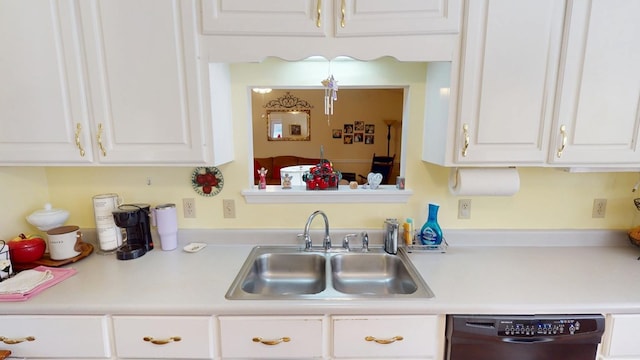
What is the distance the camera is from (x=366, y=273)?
1.71m

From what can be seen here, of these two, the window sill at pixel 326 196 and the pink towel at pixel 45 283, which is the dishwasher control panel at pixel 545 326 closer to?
the window sill at pixel 326 196

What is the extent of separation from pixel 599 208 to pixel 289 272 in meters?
1.76

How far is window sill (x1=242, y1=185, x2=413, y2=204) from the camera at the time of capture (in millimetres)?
1759

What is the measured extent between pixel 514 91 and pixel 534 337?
98 cm

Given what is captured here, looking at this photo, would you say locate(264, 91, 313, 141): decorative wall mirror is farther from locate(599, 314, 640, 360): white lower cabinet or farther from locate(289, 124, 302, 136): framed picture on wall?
locate(599, 314, 640, 360): white lower cabinet

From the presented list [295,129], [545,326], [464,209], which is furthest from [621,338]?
[295,129]

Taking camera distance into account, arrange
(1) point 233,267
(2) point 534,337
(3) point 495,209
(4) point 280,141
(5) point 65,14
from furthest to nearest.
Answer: (4) point 280,141 → (3) point 495,209 → (1) point 233,267 → (5) point 65,14 → (2) point 534,337

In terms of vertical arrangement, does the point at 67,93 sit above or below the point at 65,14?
below

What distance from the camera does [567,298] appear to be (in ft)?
4.07

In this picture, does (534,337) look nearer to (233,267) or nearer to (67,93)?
(233,267)

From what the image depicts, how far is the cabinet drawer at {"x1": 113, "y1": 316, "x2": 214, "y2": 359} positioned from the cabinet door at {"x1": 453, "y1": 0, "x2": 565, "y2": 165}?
4.23 feet

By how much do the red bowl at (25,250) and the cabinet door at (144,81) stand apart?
1.75 ft

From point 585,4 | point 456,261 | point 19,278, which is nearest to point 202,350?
point 19,278

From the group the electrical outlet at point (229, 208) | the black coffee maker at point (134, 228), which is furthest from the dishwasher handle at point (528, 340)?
the black coffee maker at point (134, 228)
